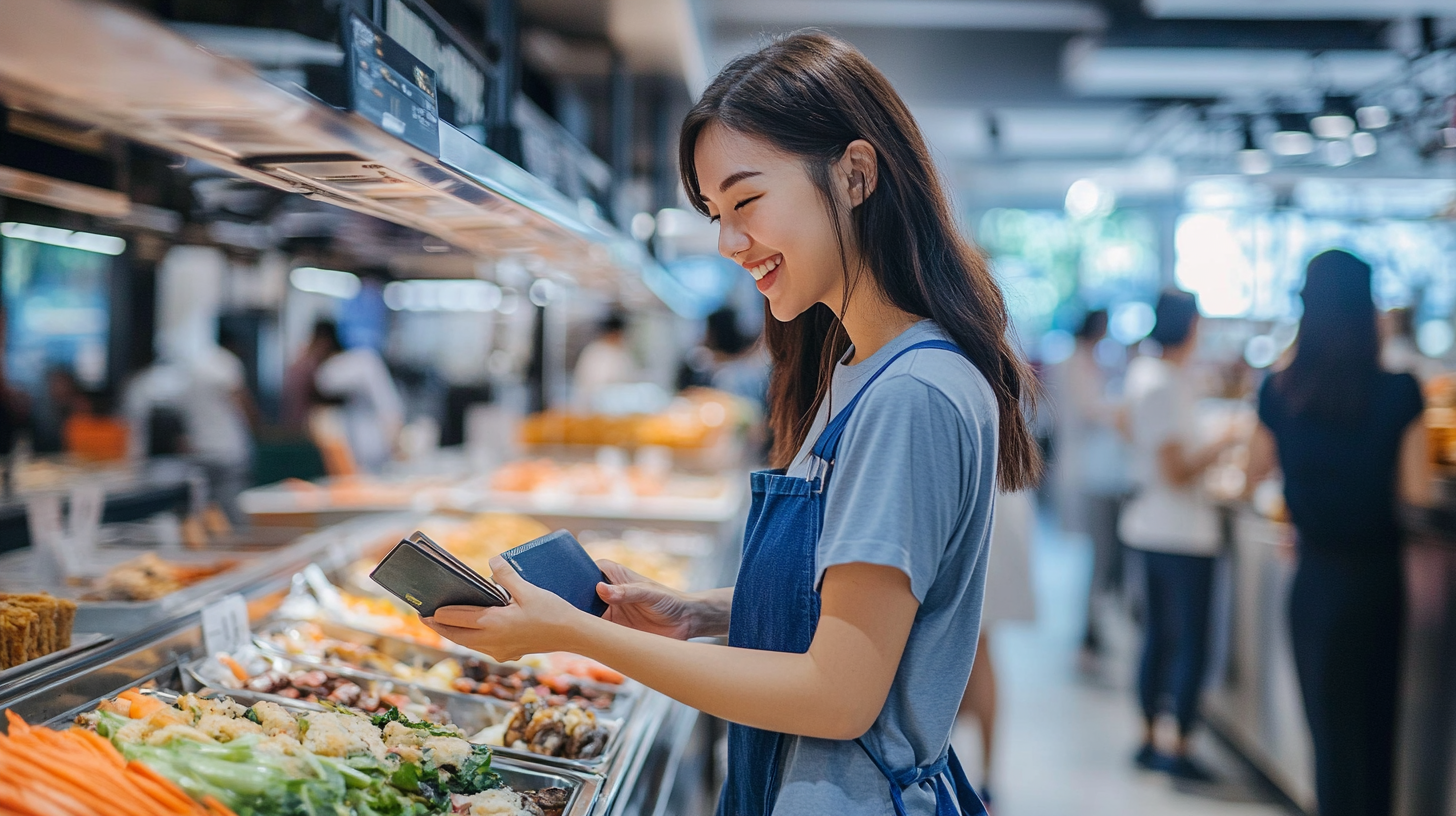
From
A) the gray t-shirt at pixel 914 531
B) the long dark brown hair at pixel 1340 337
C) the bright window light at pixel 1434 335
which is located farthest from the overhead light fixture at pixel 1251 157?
the gray t-shirt at pixel 914 531

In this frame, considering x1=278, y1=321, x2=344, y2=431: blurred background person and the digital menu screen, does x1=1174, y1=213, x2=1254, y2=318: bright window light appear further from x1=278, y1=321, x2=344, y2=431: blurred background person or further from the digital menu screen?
the digital menu screen

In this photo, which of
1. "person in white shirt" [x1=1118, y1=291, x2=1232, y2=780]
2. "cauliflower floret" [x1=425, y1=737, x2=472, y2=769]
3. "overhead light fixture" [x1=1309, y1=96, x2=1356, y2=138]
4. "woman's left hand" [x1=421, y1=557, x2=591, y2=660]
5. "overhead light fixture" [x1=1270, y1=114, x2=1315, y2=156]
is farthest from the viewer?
"overhead light fixture" [x1=1270, y1=114, x2=1315, y2=156]

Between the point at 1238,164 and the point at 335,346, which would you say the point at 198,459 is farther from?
the point at 1238,164

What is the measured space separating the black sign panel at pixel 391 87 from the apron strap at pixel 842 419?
27.5 inches

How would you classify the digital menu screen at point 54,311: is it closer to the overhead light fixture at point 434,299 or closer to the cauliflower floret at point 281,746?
the overhead light fixture at point 434,299

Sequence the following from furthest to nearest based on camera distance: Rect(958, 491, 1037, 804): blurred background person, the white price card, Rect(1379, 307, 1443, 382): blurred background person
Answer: Rect(1379, 307, 1443, 382): blurred background person
Rect(958, 491, 1037, 804): blurred background person
the white price card

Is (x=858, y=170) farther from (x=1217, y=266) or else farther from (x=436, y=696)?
(x=1217, y=266)

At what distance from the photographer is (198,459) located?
5.97m

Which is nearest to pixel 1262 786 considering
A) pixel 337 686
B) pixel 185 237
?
pixel 337 686

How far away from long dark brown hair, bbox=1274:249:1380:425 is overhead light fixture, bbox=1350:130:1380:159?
4113 mm

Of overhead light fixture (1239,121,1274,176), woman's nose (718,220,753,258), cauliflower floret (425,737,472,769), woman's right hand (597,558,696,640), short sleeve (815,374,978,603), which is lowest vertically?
cauliflower floret (425,737,472,769)

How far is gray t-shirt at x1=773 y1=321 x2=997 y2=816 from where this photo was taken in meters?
1.06

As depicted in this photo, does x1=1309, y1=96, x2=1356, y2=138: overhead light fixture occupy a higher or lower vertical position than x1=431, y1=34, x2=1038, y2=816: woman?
higher

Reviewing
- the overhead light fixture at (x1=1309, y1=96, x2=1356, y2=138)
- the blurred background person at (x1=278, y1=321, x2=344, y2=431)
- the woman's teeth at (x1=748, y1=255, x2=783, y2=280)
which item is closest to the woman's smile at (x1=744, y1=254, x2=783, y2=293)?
the woman's teeth at (x1=748, y1=255, x2=783, y2=280)
